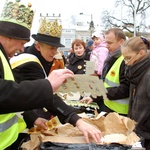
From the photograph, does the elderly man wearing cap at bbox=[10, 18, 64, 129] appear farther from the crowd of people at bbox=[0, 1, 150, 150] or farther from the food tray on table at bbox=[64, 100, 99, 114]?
the food tray on table at bbox=[64, 100, 99, 114]

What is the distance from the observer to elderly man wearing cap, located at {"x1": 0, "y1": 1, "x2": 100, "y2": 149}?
5.11 ft

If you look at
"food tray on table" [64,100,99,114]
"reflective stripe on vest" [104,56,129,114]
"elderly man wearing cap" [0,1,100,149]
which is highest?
"elderly man wearing cap" [0,1,100,149]

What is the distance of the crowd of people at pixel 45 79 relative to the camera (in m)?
1.61

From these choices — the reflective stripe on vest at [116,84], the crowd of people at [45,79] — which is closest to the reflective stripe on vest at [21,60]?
the crowd of people at [45,79]

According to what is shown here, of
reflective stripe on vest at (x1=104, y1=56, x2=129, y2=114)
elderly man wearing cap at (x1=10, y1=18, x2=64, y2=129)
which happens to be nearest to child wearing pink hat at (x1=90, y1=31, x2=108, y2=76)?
reflective stripe on vest at (x1=104, y1=56, x2=129, y2=114)

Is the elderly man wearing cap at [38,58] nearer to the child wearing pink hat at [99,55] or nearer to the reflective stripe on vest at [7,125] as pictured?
the reflective stripe on vest at [7,125]

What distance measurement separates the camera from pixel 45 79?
168 centimetres

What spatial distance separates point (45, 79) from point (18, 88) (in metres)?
0.18

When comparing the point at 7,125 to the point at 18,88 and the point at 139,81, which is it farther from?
the point at 139,81

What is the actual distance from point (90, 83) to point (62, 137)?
43 centimetres

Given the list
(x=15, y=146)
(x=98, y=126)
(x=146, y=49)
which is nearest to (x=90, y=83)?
(x=98, y=126)

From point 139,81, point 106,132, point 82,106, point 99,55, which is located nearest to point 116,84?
point 82,106

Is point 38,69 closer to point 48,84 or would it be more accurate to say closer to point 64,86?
point 64,86

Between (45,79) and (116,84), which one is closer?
(45,79)
